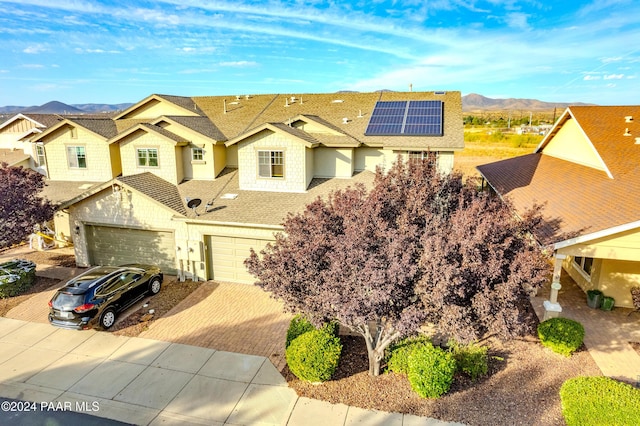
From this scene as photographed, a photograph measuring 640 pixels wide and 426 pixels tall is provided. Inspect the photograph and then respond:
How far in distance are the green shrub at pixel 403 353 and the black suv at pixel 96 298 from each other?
9.39 meters

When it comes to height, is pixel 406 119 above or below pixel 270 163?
above

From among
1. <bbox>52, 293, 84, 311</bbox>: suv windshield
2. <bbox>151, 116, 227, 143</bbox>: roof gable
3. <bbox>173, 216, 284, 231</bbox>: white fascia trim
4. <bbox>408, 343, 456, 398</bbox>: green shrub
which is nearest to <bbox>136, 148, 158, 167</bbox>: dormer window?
<bbox>151, 116, 227, 143</bbox>: roof gable

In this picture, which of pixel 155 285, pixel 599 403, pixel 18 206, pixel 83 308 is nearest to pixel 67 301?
pixel 83 308

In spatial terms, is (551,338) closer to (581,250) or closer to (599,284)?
(581,250)

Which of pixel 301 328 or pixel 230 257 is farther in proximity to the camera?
pixel 230 257

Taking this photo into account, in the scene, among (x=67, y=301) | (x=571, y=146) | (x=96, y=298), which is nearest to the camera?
(x=67, y=301)

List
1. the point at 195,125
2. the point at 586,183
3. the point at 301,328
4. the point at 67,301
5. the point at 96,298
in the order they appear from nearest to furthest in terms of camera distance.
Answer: the point at 301,328, the point at 67,301, the point at 96,298, the point at 586,183, the point at 195,125

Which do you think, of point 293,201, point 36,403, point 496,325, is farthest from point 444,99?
point 36,403

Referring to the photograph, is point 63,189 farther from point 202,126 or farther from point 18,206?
point 202,126

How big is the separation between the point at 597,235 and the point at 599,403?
4.80 metres

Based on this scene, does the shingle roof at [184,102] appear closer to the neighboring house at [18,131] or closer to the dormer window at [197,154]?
the dormer window at [197,154]

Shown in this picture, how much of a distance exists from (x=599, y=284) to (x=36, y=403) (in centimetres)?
1788

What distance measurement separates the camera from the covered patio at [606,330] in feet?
33.6

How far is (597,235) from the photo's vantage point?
34.1 ft
